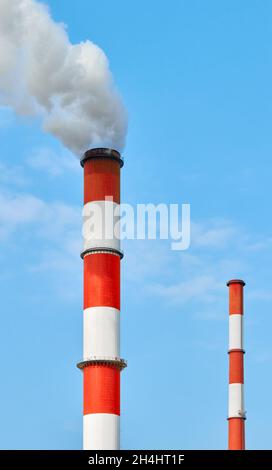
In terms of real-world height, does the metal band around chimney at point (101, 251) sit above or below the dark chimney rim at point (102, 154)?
below

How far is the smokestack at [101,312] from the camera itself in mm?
29438

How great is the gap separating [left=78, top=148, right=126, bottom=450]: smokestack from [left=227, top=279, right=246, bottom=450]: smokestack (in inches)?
490

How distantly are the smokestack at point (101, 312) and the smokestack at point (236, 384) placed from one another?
12.5 metres

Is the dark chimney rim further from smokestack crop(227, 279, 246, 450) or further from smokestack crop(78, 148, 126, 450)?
smokestack crop(227, 279, 246, 450)

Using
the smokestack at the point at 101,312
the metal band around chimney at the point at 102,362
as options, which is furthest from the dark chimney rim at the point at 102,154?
the metal band around chimney at the point at 102,362

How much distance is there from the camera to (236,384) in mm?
41562
